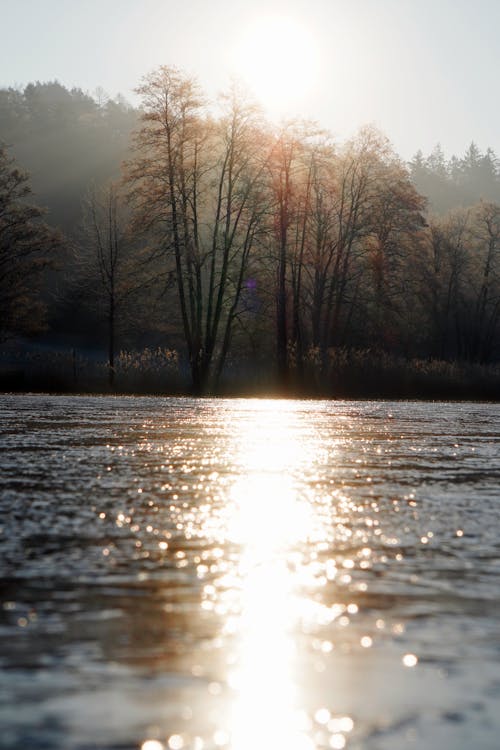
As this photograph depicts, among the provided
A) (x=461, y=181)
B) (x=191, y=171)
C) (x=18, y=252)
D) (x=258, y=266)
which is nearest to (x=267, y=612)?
(x=191, y=171)

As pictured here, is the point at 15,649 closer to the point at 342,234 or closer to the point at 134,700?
the point at 134,700

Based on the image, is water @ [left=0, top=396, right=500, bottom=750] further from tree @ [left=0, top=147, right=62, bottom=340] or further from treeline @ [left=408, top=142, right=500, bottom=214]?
treeline @ [left=408, top=142, right=500, bottom=214]

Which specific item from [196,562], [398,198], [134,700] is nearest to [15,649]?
[134,700]

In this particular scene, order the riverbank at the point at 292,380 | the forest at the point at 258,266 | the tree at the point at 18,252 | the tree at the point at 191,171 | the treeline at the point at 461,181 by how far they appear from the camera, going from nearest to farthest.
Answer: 1. the riverbank at the point at 292,380
2. the forest at the point at 258,266
3. the tree at the point at 191,171
4. the tree at the point at 18,252
5. the treeline at the point at 461,181

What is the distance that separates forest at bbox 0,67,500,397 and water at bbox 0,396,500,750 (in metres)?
26.3

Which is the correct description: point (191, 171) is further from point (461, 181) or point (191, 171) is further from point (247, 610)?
point (461, 181)

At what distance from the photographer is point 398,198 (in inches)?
2046

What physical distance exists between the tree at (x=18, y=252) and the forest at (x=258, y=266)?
0.29 feet

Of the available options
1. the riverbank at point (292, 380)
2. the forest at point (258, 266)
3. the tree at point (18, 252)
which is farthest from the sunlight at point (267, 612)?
the tree at point (18, 252)

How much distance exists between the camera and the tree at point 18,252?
179 feet

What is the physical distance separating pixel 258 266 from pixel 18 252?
39.6ft

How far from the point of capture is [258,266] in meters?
54.4

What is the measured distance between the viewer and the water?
241cm

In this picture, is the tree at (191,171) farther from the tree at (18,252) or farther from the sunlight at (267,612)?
the sunlight at (267,612)
